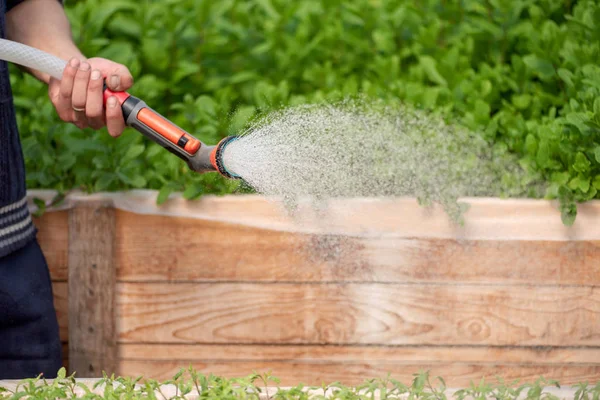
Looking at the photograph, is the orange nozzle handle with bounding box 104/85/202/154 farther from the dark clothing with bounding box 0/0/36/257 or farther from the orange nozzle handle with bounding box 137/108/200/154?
the dark clothing with bounding box 0/0/36/257

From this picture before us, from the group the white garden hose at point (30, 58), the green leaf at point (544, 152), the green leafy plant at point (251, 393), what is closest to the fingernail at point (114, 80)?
the white garden hose at point (30, 58)

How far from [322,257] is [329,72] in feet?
2.84

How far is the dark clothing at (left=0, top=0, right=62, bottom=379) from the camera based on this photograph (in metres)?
1.69

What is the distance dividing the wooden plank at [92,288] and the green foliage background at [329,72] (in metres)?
0.10

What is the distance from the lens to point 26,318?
5.84ft

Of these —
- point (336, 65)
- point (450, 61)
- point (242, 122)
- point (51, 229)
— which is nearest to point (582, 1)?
point (450, 61)

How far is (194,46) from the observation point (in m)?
2.68

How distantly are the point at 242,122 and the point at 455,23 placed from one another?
1182mm

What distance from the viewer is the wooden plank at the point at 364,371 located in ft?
6.32

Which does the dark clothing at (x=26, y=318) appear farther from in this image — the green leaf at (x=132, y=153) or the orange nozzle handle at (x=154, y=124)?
the orange nozzle handle at (x=154, y=124)

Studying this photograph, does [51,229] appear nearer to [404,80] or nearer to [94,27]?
[94,27]

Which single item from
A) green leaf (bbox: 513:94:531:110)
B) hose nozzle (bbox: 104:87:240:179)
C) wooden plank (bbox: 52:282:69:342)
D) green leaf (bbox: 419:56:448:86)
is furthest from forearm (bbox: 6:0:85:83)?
green leaf (bbox: 513:94:531:110)

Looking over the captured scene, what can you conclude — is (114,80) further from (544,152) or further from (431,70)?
(431,70)

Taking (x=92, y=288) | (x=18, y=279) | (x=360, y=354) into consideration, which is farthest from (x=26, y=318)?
(x=360, y=354)
